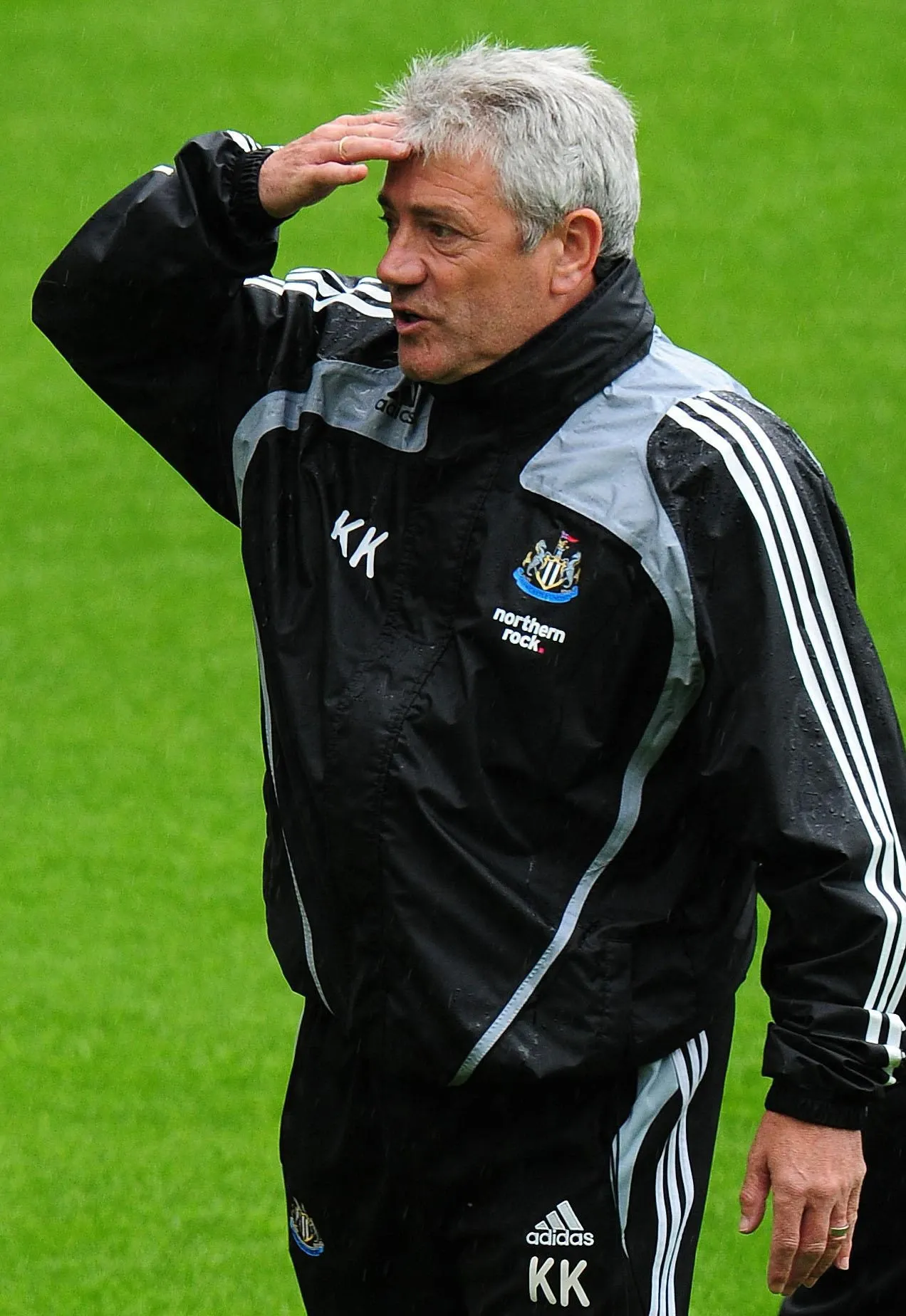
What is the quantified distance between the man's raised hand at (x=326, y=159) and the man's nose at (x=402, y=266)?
0.36 ft

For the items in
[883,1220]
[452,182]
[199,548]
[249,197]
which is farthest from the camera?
[199,548]

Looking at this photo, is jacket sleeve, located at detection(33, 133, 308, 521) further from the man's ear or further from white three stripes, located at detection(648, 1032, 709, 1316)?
white three stripes, located at detection(648, 1032, 709, 1316)

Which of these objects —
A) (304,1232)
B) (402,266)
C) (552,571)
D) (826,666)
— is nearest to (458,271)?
(402,266)

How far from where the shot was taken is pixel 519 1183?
10.3 feet

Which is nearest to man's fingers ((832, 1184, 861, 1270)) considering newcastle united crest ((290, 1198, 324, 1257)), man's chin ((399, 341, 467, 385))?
newcastle united crest ((290, 1198, 324, 1257))

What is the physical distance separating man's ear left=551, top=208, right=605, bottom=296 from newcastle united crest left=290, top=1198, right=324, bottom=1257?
54.7 inches

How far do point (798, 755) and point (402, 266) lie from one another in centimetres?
82

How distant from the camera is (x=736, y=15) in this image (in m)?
11.9

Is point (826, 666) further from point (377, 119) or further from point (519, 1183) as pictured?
point (377, 119)

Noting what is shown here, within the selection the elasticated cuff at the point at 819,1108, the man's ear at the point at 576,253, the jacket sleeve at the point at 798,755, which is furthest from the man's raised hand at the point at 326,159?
the elasticated cuff at the point at 819,1108

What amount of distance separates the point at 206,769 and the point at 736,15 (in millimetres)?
6654

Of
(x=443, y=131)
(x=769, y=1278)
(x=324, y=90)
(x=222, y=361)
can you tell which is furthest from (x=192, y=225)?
(x=324, y=90)

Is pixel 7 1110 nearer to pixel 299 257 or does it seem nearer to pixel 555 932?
pixel 555 932

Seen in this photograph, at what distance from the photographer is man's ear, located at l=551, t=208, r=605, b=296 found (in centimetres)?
306
